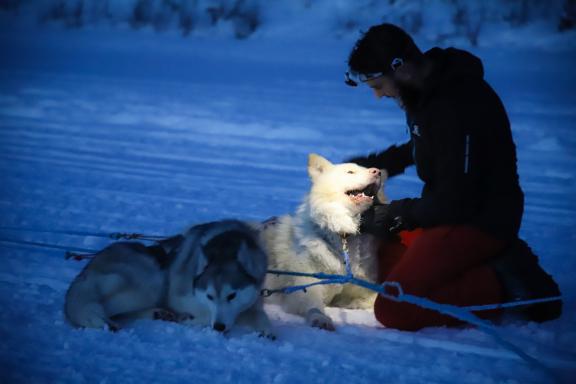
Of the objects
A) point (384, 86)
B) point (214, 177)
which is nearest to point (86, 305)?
point (384, 86)

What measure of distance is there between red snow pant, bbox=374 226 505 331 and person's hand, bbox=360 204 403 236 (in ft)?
0.68

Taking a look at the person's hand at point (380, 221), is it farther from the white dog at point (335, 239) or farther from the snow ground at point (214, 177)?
the snow ground at point (214, 177)

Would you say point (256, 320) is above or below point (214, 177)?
below

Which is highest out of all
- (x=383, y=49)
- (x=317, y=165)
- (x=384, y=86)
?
(x=383, y=49)

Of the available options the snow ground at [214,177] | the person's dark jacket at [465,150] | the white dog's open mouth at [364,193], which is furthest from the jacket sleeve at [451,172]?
the snow ground at [214,177]

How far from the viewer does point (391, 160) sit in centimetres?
260

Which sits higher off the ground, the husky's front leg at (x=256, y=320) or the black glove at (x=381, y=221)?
the black glove at (x=381, y=221)

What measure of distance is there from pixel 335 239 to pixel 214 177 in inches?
84.9

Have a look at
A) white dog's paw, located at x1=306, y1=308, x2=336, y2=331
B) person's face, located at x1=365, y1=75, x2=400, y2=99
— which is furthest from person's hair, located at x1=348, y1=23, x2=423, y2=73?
white dog's paw, located at x1=306, y1=308, x2=336, y2=331

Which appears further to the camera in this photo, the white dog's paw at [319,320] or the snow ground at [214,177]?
the white dog's paw at [319,320]

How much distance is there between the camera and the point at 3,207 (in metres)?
3.49

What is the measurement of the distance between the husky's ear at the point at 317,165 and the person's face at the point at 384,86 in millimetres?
356

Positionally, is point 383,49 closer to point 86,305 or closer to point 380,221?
point 380,221

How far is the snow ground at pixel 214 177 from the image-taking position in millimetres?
1787
